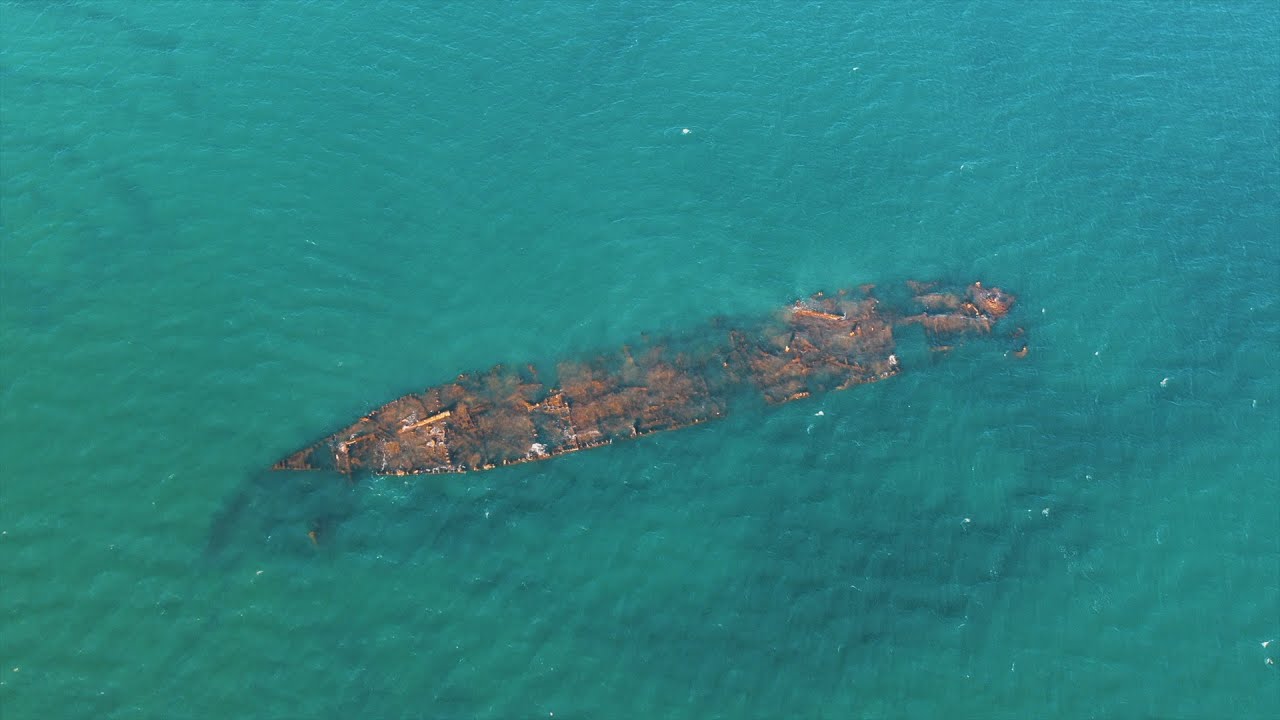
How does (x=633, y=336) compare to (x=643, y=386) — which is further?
(x=633, y=336)

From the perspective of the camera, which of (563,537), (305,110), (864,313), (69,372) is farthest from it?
(305,110)

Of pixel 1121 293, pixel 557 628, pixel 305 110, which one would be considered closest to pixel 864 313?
pixel 1121 293

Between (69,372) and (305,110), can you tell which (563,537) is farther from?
(305,110)

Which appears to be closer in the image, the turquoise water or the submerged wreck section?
the turquoise water

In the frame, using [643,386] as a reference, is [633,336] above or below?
above
